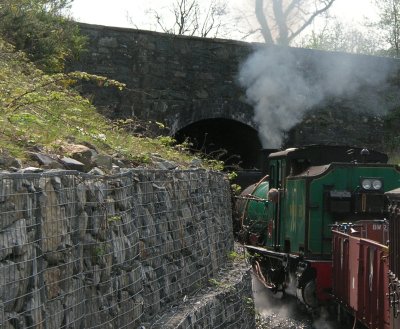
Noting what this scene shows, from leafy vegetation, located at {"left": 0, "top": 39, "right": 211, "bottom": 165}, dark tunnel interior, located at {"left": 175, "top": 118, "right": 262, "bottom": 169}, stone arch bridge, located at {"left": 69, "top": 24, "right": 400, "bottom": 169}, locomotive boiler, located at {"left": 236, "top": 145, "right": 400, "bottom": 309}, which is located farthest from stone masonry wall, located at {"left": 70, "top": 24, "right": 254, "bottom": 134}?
leafy vegetation, located at {"left": 0, "top": 39, "right": 211, "bottom": 165}

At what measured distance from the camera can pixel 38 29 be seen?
13.3 meters

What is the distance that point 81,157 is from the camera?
230 inches

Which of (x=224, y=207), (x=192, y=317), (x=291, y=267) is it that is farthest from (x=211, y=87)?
(x=192, y=317)

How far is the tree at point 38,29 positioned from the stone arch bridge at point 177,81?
8.30ft

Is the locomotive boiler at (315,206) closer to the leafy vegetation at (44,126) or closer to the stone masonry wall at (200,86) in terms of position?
the leafy vegetation at (44,126)

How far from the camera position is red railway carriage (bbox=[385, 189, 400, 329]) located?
6.37 m

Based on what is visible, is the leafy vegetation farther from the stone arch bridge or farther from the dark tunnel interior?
the dark tunnel interior

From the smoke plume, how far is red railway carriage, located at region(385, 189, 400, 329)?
1438 cm

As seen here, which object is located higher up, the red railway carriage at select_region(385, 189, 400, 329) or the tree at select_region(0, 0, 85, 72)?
the tree at select_region(0, 0, 85, 72)

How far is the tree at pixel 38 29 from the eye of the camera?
482 inches

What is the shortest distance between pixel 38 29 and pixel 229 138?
34.9ft

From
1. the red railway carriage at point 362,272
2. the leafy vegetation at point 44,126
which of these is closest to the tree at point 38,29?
the leafy vegetation at point 44,126

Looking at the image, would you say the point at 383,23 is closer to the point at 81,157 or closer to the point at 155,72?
the point at 155,72

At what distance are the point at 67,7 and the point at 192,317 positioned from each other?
1139cm
